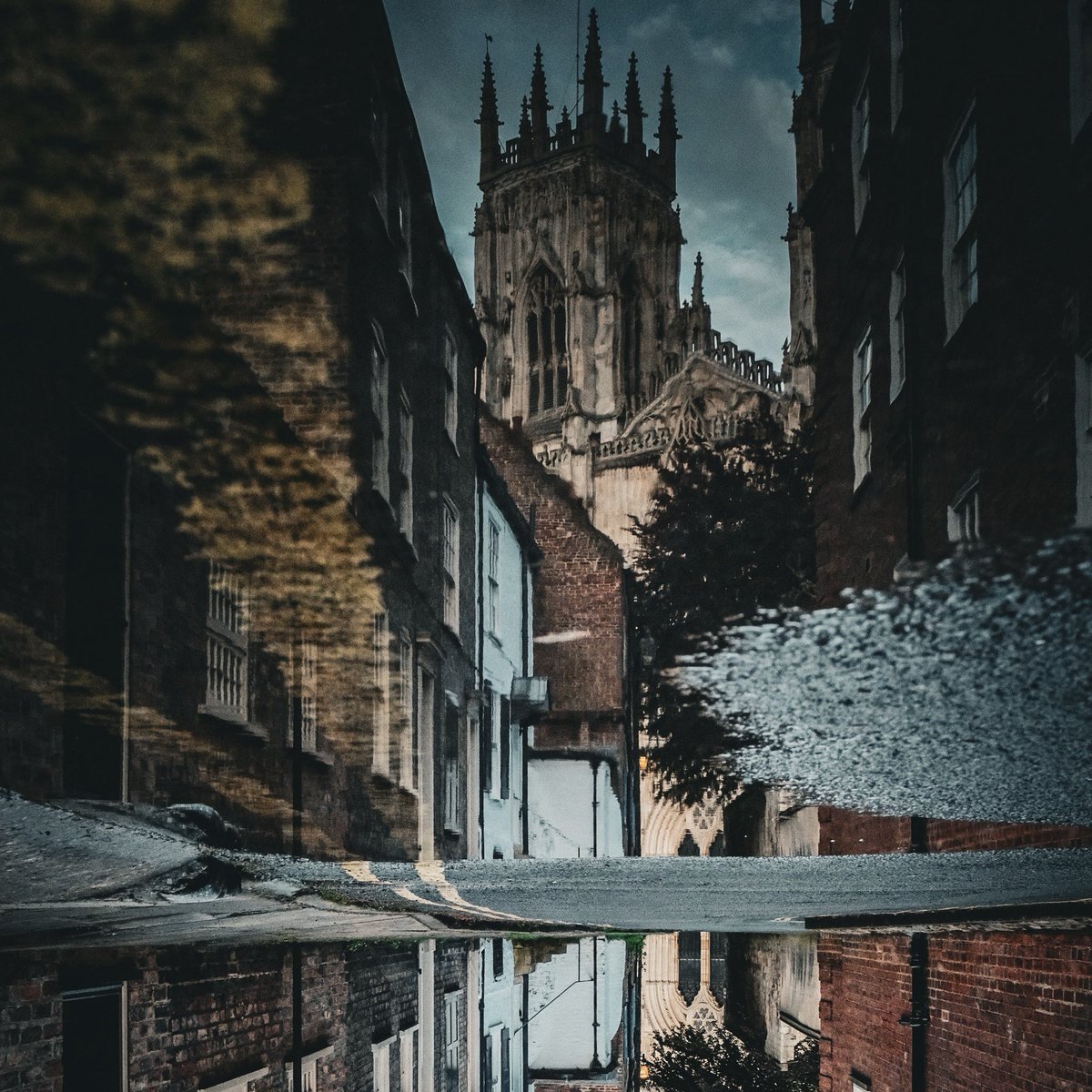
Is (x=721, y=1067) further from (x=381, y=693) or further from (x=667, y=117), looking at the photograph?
(x=667, y=117)

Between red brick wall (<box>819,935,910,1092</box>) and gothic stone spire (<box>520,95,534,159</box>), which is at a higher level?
gothic stone spire (<box>520,95,534,159</box>)

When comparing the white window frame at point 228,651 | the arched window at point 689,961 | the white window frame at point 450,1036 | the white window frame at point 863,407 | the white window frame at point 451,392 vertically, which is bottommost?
the arched window at point 689,961

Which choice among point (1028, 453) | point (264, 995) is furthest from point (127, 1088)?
point (1028, 453)

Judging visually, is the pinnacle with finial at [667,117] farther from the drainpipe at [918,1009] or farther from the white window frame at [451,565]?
the white window frame at [451,565]

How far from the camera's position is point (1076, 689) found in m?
2.94

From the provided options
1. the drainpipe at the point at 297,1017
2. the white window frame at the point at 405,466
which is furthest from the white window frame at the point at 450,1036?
the white window frame at the point at 405,466

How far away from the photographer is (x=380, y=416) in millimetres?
5766

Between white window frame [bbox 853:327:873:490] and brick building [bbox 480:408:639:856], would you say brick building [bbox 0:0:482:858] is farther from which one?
brick building [bbox 480:408:639:856]

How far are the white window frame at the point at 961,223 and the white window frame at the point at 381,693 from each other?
2.73m

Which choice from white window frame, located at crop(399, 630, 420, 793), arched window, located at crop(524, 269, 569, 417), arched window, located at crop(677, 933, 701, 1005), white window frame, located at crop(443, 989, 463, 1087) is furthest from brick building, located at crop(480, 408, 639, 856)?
arched window, located at crop(524, 269, 569, 417)

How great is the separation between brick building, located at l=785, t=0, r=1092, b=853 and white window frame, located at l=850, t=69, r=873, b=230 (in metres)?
0.02

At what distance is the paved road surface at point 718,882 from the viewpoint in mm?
4895

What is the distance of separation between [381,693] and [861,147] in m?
3.03

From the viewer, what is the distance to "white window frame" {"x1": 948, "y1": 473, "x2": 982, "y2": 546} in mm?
2709
